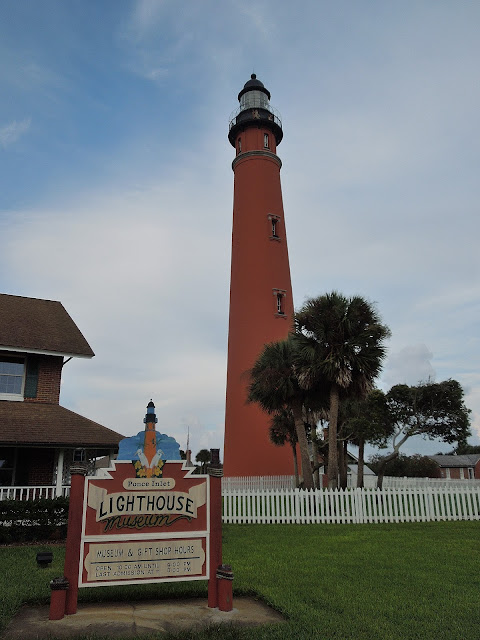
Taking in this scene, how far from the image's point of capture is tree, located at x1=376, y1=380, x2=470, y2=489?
29.2m

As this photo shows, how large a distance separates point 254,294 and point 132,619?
890 inches

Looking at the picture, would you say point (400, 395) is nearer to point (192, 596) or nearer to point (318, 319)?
point (318, 319)

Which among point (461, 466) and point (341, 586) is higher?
point (461, 466)

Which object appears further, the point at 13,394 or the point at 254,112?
the point at 254,112

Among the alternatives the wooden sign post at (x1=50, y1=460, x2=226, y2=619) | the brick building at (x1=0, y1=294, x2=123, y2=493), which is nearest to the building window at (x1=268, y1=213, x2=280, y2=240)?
the brick building at (x1=0, y1=294, x2=123, y2=493)

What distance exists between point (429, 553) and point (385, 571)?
7.53ft

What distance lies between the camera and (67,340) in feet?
55.4

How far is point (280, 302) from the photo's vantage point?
28.3 meters

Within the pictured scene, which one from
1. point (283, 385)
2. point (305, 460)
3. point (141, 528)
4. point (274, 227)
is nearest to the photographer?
point (141, 528)

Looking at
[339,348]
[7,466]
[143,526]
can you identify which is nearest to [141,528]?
[143,526]

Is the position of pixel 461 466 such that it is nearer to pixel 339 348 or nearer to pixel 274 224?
pixel 274 224

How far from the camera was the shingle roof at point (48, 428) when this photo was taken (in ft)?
44.7

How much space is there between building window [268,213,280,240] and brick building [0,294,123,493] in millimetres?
14753

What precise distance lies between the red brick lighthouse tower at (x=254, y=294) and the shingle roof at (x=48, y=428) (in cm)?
1171
